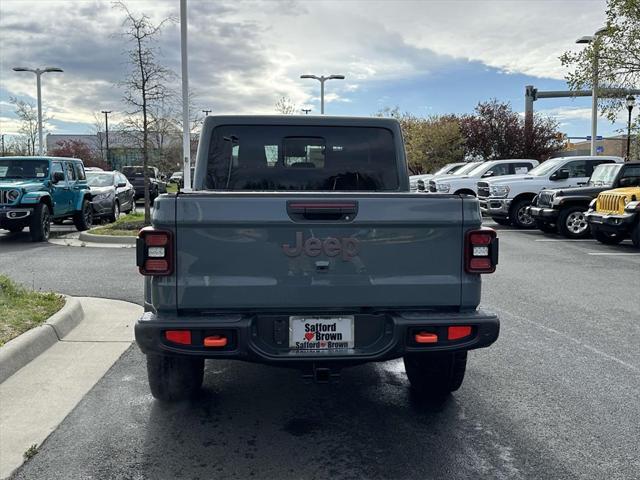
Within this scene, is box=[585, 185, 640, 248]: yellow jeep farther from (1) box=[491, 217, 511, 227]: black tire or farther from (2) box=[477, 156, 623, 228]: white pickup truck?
(1) box=[491, 217, 511, 227]: black tire

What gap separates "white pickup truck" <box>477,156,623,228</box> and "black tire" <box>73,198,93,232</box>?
10947 millimetres

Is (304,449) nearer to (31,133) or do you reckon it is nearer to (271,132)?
(271,132)

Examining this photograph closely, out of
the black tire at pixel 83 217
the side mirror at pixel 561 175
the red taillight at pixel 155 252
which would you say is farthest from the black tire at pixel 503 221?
the red taillight at pixel 155 252

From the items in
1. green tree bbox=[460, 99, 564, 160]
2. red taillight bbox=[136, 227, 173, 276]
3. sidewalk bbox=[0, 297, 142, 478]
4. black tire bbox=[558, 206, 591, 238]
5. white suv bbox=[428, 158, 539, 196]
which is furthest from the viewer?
green tree bbox=[460, 99, 564, 160]

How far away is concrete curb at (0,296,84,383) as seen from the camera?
477 cm

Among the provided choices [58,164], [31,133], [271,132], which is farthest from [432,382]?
[31,133]

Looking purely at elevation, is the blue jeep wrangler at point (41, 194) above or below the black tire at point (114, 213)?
above

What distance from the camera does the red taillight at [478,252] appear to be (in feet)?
11.6

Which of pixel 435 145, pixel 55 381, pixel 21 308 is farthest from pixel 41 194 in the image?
pixel 435 145

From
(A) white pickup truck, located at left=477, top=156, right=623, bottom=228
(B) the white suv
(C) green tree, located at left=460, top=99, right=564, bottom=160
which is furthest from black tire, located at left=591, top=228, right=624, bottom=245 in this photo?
(C) green tree, located at left=460, top=99, right=564, bottom=160

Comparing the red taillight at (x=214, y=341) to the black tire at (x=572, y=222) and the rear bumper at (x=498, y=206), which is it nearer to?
the black tire at (x=572, y=222)

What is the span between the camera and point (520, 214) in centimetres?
1766

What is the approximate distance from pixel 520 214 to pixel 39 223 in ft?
40.9

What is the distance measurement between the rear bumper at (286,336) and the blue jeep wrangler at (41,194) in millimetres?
11175
